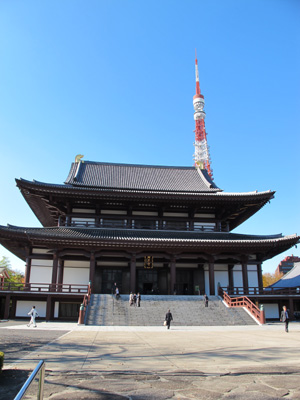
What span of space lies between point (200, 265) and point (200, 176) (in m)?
11.9

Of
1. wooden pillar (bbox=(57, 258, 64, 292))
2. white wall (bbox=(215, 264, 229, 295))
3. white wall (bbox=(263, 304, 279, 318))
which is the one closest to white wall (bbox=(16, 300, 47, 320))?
wooden pillar (bbox=(57, 258, 64, 292))

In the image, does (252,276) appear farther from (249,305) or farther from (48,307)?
(48,307)

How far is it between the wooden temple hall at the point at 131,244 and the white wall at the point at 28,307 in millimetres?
80

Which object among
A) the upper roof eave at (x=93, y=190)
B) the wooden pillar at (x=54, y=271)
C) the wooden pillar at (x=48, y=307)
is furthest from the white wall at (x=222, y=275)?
the wooden pillar at (x=48, y=307)

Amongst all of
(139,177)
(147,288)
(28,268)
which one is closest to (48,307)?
(28,268)

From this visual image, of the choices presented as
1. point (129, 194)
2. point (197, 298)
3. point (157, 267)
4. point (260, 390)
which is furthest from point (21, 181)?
point (260, 390)

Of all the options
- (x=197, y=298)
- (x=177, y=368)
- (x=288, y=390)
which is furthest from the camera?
(x=197, y=298)

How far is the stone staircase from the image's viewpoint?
2214 cm

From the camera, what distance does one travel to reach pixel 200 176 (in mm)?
39031

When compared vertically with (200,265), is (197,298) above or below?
below

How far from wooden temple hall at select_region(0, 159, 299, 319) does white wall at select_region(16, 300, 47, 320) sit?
0.26 feet

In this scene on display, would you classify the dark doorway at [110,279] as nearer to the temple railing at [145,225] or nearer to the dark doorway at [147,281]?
the dark doorway at [147,281]

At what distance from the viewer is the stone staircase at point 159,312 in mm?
22141

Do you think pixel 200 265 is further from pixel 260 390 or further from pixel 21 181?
pixel 260 390
